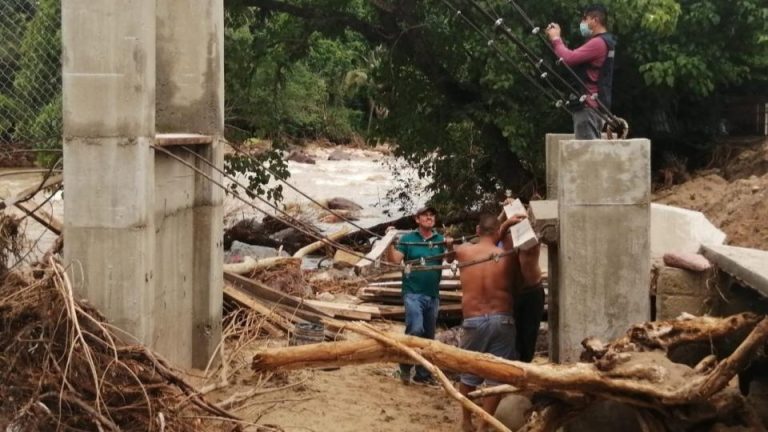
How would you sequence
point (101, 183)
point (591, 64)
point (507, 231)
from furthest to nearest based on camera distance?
1. point (591, 64)
2. point (507, 231)
3. point (101, 183)

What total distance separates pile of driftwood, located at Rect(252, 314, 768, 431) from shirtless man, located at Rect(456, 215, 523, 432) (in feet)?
4.84

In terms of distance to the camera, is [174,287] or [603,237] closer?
[603,237]

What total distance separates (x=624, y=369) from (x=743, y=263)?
116 cm

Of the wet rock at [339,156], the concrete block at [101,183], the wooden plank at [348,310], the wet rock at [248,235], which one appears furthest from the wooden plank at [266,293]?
the wet rock at [339,156]

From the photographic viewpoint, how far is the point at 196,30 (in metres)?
9.06

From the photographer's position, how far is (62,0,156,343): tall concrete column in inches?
281

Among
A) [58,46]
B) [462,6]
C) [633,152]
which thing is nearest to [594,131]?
[633,152]

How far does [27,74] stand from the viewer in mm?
10031

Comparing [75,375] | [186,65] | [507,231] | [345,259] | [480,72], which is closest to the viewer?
[75,375]

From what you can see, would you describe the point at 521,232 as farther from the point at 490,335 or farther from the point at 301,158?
the point at 301,158

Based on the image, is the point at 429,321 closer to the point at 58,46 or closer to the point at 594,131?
the point at 594,131

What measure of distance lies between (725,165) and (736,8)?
3.29 m

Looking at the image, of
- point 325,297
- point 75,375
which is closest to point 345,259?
point 325,297

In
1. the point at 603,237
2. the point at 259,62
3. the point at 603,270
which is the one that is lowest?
the point at 603,270
